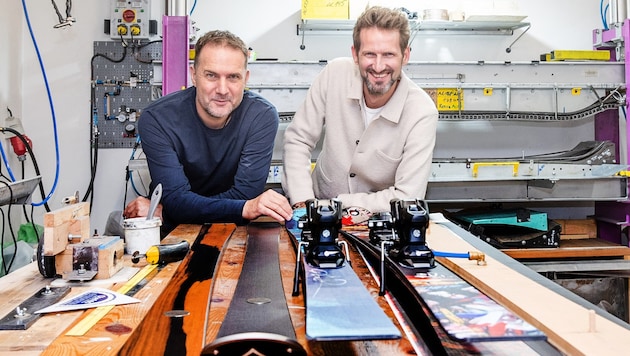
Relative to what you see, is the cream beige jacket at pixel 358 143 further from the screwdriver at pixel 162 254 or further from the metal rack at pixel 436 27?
the metal rack at pixel 436 27

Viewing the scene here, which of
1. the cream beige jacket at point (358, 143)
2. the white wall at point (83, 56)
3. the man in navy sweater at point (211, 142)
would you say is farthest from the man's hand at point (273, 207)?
the white wall at point (83, 56)

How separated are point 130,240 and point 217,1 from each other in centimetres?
299

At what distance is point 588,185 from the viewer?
337cm

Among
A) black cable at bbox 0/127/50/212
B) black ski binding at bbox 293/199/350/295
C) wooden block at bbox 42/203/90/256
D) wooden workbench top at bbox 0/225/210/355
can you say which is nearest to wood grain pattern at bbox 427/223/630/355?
black ski binding at bbox 293/199/350/295

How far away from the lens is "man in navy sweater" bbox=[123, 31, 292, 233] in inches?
76.6

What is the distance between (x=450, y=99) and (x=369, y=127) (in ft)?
4.77

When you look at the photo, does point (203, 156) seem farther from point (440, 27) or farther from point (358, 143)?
point (440, 27)

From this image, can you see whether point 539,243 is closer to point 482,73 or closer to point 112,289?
point 482,73

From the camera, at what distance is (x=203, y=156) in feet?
6.82

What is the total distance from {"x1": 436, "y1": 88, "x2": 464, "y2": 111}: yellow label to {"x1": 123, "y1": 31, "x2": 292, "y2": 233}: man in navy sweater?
1.59 metres

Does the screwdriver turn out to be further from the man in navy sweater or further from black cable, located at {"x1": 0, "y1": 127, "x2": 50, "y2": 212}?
black cable, located at {"x1": 0, "y1": 127, "x2": 50, "y2": 212}

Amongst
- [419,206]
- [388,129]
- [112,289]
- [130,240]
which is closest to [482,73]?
[388,129]

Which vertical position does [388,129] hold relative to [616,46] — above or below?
below

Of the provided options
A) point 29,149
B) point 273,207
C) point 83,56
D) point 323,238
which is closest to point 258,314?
point 323,238
